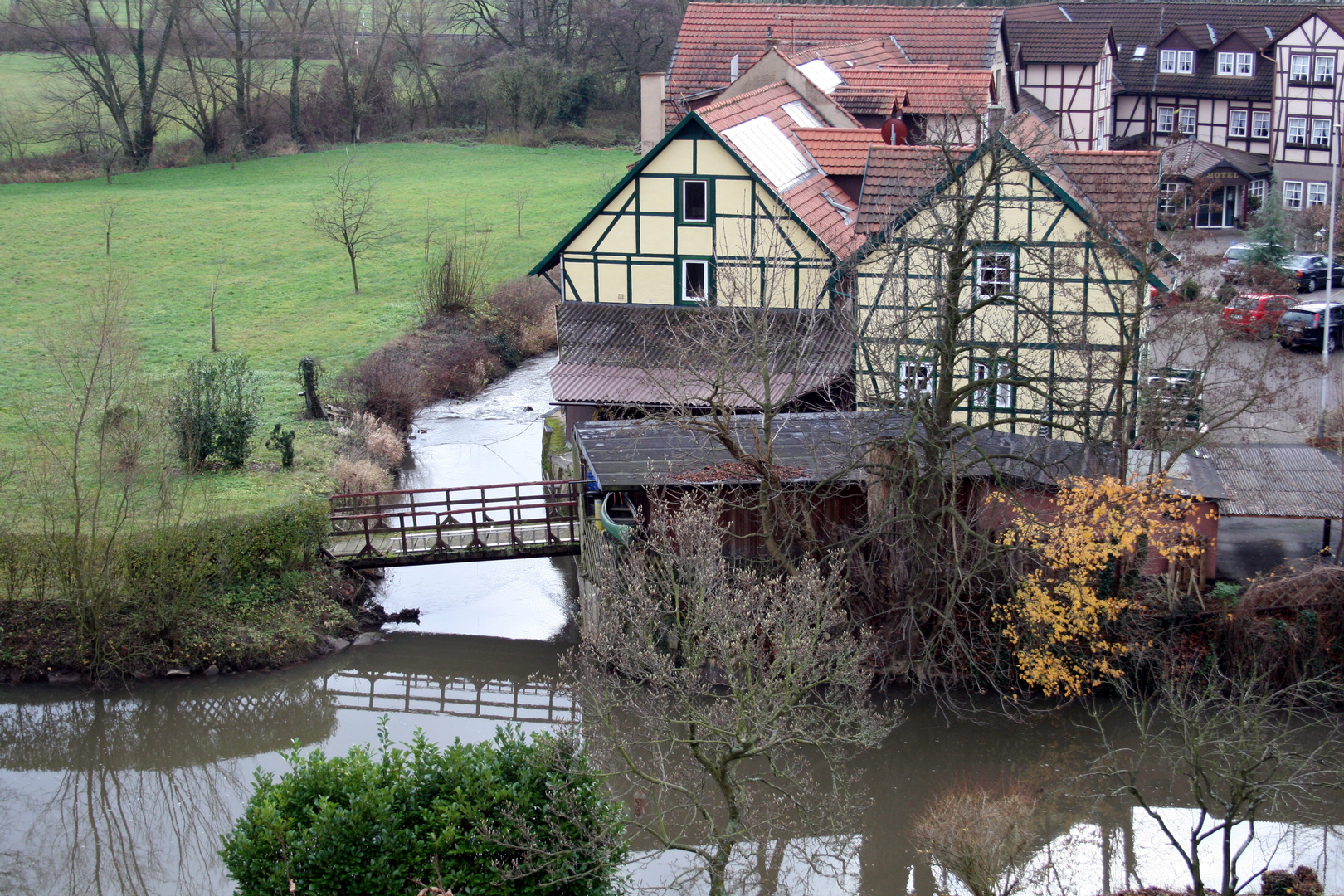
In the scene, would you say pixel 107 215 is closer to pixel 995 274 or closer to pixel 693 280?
pixel 693 280

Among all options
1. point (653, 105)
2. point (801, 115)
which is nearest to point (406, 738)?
point (801, 115)

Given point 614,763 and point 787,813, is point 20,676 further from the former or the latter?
point 787,813

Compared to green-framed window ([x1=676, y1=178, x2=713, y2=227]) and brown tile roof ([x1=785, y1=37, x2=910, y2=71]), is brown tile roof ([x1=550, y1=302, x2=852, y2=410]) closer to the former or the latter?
green-framed window ([x1=676, y1=178, x2=713, y2=227])

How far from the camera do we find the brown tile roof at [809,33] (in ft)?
107

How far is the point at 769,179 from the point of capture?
23.9 metres

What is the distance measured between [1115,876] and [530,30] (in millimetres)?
58716

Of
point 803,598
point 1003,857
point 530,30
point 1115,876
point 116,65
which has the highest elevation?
point 530,30

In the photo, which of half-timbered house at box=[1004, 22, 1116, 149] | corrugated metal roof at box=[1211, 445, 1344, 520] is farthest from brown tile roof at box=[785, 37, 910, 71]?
corrugated metal roof at box=[1211, 445, 1344, 520]

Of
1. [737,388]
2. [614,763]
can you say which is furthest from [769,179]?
[614,763]

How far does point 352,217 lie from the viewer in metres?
41.5

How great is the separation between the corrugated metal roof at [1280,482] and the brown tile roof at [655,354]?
6387mm

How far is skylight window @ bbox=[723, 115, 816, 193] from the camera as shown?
78.9 ft

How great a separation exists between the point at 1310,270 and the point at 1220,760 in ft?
68.3

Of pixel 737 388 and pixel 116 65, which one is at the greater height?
pixel 116 65
